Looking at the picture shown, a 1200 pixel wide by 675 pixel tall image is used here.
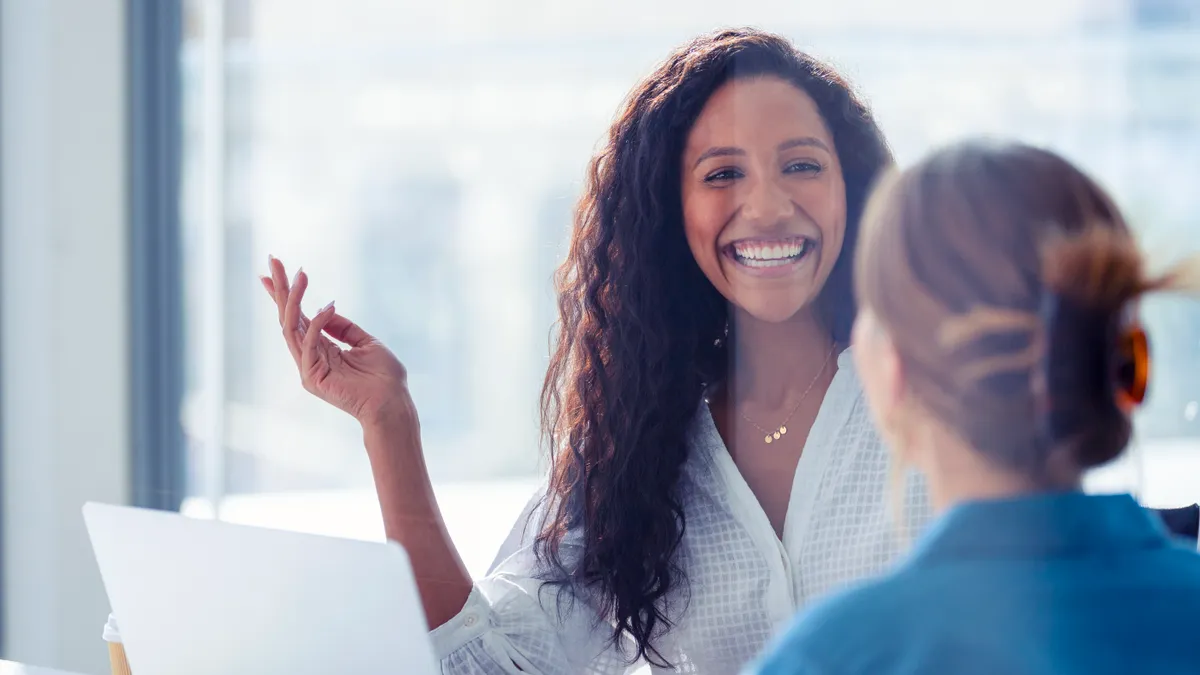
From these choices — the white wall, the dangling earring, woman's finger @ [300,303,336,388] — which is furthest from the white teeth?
the white wall

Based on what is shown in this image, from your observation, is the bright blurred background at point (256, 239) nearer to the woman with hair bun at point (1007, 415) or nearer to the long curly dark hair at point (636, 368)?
the long curly dark hair at point (636, 368)

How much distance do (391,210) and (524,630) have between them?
0.84m

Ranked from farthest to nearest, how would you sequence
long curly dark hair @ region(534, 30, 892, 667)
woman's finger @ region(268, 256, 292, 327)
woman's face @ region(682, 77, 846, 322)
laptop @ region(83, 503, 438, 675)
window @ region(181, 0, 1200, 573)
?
1. window @ region(181, 0, 1200, 573)
2. woman's finger @ region(268, 256, 292, 327)
3. long curly dark hair @ region(534, 30, 892, 667)
4. woman's face @ region(682, 77, 846, 322)
5. laptop @ region(83, 503, 438, 675)

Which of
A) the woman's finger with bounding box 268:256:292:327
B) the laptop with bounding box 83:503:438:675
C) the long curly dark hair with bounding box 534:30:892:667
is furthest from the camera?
the woman's finger with bounding box 268:256:292:327

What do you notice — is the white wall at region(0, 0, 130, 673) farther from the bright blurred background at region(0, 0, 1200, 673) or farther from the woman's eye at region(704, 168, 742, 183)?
the woman's eye at region(704, 168, 742, 183)

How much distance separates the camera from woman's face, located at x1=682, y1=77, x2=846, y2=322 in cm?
104

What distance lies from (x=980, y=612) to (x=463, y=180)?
1.28 m

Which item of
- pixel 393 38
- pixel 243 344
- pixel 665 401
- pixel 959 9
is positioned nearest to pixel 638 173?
pixel 665 401

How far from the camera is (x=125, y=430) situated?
194 cm

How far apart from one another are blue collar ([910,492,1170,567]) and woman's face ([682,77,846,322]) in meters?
0.41

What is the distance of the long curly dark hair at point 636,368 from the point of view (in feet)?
3.87

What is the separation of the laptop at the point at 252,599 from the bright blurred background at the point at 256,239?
0.53m

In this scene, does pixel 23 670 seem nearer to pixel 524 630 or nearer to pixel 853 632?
pixel 524 630

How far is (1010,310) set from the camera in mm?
646
